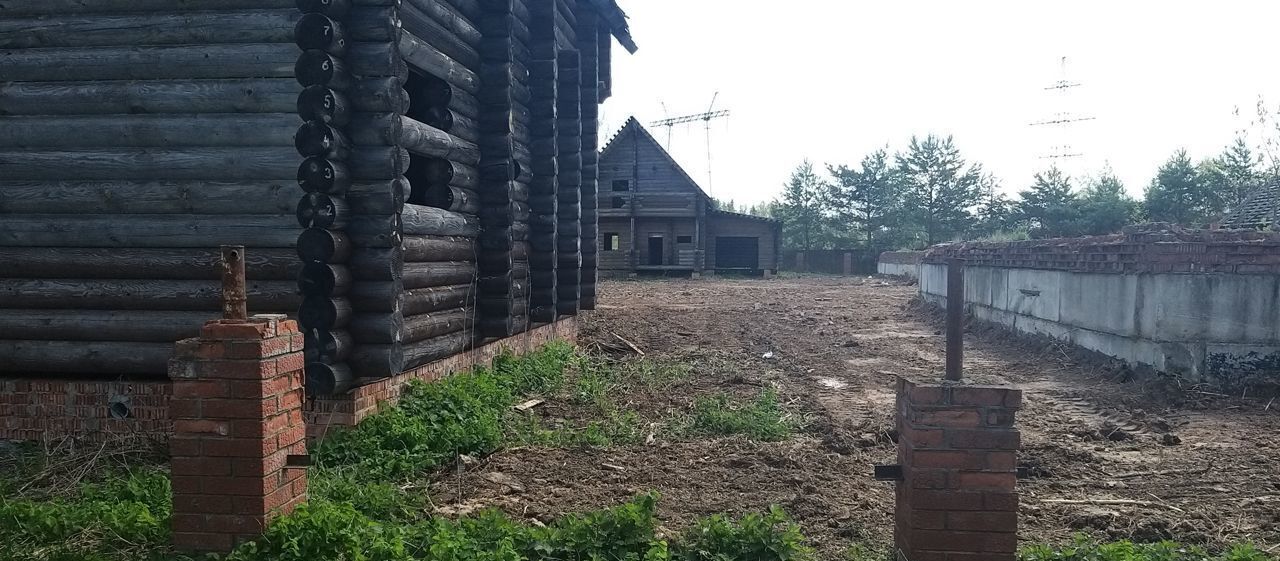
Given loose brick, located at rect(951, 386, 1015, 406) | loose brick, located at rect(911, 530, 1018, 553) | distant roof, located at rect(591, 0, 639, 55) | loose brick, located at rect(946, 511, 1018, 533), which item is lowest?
loose brick, located at rect(911, 530, 1018, 553)

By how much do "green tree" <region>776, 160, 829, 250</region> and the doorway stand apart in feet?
71.4

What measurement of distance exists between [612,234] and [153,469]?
31422mm

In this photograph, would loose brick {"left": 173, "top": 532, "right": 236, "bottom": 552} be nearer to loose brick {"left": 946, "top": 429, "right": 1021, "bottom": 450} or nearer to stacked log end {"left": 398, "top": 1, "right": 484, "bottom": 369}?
stacked log end {"left": 398, "top": 1, "right": 484, "bottom": 369}

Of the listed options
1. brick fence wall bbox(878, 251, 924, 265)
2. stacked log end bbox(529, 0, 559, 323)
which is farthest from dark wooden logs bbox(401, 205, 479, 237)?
brick fence wall bbox(878, 251, 924, 265)

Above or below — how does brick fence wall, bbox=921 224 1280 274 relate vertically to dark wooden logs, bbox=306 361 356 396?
above

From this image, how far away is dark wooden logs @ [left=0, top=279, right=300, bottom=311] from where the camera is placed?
607 cm

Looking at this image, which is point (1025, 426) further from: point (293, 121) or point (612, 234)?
point (612, 234)

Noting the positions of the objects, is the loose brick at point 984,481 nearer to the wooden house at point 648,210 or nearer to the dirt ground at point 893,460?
the dirt ground at point 893,460

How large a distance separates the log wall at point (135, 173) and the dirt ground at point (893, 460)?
2607 mm

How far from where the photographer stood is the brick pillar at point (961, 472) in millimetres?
3354

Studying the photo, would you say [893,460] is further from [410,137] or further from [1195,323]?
[1195,323]

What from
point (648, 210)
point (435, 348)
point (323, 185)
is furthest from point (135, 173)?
point (648, 210)

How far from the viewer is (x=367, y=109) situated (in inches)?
239

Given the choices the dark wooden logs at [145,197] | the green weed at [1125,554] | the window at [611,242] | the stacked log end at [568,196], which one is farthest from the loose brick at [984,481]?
the window at [611,242]
